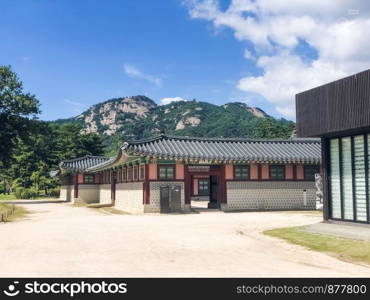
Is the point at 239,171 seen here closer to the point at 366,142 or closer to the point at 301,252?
the point at 366,142

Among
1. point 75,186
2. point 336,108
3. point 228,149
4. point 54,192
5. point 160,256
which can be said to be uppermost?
point 336,108

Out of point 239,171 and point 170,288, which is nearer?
point 170,288

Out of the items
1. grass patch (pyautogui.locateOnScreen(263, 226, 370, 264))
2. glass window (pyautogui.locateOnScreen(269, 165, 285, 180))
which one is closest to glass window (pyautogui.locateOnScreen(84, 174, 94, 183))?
glass window (pyautogui.locateOnScreen(269, 165, 285, 180))

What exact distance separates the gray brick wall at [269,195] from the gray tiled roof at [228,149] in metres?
1.98

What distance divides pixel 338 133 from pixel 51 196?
2375 inches

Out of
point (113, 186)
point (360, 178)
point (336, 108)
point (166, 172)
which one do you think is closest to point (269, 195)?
point (166, 172)

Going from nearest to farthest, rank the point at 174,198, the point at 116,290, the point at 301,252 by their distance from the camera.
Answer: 1. the point at 116,290
2. the point at 301,252
3. the point at 174,198

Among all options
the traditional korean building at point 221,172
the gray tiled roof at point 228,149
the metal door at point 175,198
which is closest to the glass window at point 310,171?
the traditional korean building at point 221,172

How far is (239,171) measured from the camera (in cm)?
3325

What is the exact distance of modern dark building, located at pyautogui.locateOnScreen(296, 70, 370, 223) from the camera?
15.6 metres

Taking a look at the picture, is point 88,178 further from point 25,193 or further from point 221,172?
point 221,172

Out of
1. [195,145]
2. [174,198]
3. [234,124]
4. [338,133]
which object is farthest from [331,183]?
[234,124]

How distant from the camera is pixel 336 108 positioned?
16.5m

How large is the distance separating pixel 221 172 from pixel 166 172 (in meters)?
4.56
